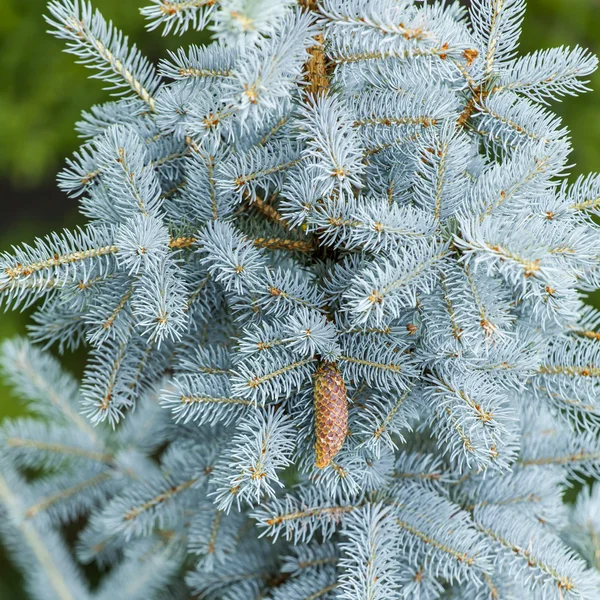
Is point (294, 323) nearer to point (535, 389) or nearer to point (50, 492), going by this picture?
point (535, 389)

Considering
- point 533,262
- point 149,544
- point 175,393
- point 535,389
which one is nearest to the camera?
point 533,262

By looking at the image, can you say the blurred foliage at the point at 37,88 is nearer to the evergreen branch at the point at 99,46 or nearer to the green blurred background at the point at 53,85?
the green blurred background at the point at 53,85

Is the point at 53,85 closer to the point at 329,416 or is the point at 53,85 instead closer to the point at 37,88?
the point at 37,88

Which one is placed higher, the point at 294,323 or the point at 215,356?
the point at 294,323

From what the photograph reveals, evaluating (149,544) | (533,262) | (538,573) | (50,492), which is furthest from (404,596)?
(50,492)

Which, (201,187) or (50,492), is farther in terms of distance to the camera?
(50,492)

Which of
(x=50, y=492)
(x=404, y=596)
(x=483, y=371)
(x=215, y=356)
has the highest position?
(x=483, y=371)

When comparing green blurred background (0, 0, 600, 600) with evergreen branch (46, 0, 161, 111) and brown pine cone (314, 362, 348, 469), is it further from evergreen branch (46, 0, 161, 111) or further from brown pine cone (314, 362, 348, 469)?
brown pine cone (314, 362, 348, 469)

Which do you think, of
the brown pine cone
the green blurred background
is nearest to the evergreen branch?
the brown pine cone
